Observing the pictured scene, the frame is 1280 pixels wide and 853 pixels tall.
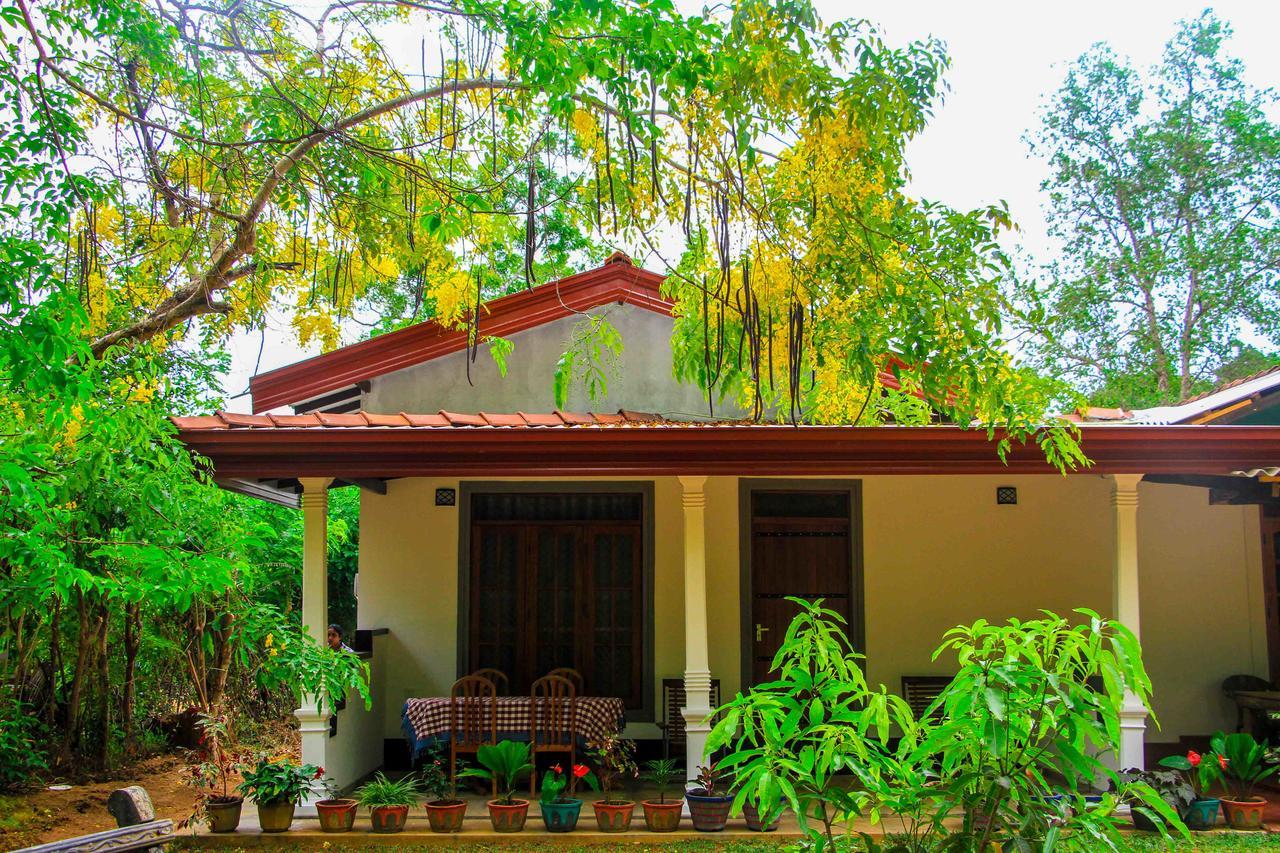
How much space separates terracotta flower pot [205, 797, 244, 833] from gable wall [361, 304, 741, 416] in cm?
355

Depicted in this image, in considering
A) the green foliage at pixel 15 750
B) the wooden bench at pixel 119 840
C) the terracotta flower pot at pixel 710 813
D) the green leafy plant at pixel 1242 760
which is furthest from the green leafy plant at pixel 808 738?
the green foliage at pixel 15 750

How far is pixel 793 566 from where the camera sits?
28.8ft

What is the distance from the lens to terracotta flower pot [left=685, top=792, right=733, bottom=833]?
6488mm

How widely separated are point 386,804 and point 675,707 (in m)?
2.56

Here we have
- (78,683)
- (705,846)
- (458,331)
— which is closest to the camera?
(705,846)

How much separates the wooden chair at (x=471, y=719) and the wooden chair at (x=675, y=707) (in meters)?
1.58

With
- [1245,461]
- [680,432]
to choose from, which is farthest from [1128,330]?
[680,432]

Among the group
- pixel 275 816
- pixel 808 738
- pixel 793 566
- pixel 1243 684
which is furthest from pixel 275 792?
pixel 1243 684

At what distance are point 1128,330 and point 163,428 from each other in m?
20.4

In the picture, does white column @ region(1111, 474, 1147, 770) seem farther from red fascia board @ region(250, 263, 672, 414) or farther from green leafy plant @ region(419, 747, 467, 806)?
green leafy plant @ region(419, 747, 467, 806)

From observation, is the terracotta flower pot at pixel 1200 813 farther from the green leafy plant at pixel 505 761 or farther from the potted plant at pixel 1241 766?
the green leafy plant at pixel 505 761

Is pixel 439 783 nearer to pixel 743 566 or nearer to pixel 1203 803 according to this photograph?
pixel 743 566

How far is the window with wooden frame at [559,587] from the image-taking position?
8.69 m

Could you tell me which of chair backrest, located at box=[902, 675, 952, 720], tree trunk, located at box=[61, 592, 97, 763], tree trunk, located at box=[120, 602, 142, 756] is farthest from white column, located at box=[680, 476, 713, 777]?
tree trunk, located at box=[61, 592, 97, 763]
